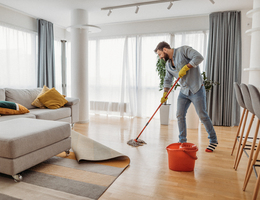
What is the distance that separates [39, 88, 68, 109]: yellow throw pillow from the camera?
3.86 metres

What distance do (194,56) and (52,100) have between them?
2630mm

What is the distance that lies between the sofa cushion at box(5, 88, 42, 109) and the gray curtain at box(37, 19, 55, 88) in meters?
1.06

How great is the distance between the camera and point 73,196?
1660mm

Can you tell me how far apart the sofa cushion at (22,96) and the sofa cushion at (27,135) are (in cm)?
137

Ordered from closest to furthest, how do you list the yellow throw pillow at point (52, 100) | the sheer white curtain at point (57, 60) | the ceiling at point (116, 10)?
the yellow throw pillow at point (52, 100), the ceiling at point (116, 10), the sheer white curtain at point (57, 60)

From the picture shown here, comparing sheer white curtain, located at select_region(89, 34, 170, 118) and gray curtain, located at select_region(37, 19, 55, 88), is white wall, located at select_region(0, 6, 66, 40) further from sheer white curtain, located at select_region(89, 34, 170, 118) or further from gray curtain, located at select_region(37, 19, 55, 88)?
sheer white curtain, located at select_region(89, 34, 170, 118)

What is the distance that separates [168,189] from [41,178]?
3.79ft

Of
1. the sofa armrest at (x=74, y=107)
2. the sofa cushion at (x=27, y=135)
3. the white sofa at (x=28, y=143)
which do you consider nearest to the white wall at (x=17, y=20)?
the sofa armrest at (x=74, y=107)

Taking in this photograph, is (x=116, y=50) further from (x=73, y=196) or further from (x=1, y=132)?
(x=73, y=196)

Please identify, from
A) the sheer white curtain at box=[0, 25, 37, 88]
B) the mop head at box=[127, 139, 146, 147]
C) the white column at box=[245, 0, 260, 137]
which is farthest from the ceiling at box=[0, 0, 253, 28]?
the mop head at box=[127, 139, 146, 147]

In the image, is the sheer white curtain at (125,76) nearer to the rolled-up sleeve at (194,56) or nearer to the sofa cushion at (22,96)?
Answer: the sofa cushion at (22,96)

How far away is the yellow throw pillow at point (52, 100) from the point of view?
3.86 metres

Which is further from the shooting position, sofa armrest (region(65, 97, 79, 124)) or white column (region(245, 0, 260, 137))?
sofa armrest (region(65, 97, 79, 124))

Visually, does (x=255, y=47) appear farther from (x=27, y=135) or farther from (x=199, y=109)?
(x=27, y=135)
